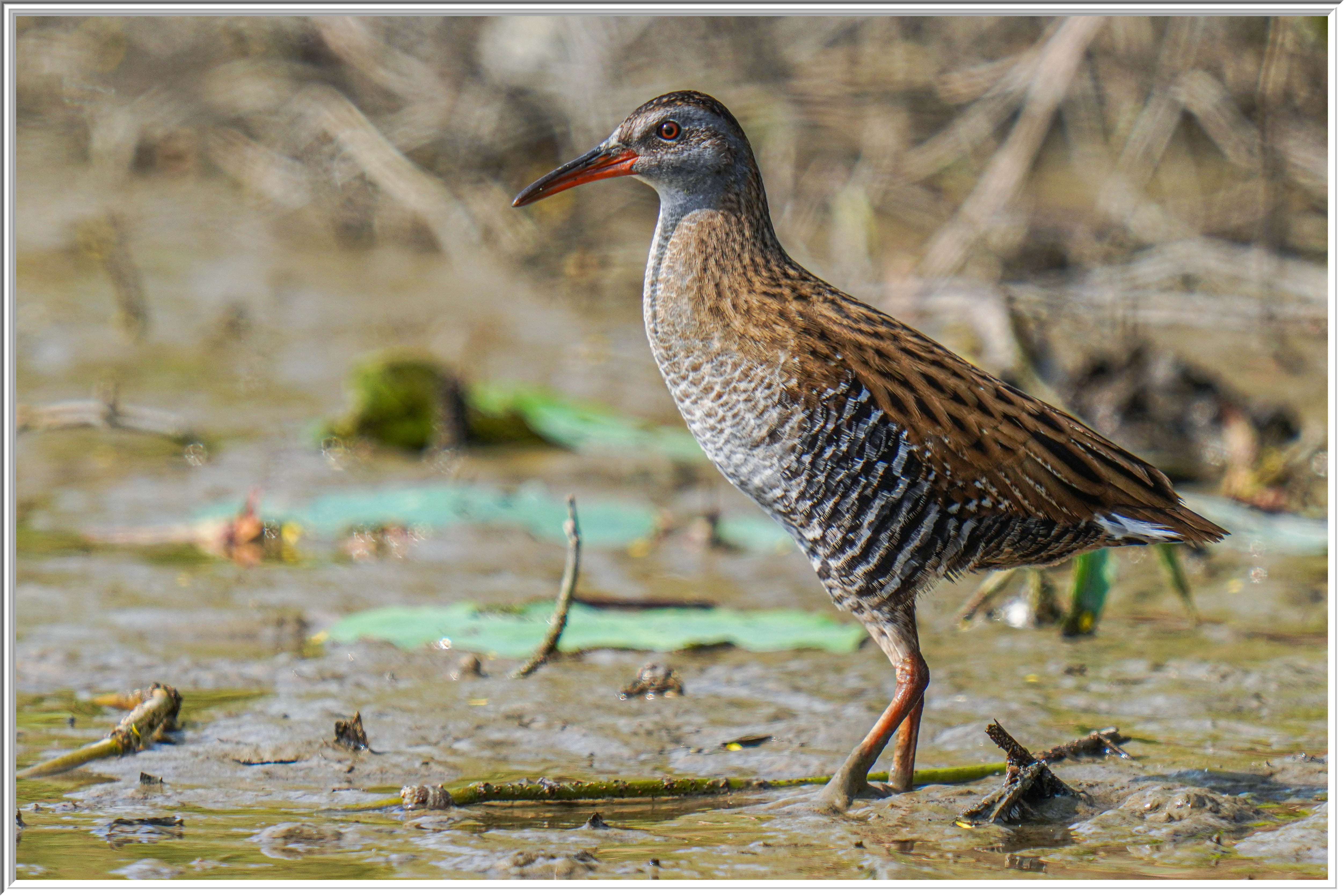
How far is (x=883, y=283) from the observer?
6988 mm

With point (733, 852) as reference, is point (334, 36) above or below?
Answer: above

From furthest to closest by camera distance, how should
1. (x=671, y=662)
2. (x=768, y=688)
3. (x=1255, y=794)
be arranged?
1. (x=671, y=662)
2. (x=768, y=688)
3. (x=1255, y=794)

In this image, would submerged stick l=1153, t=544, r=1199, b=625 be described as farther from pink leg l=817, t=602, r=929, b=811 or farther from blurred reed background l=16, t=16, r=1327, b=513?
blurred reed background l=16, t=16, r=1327, b=513

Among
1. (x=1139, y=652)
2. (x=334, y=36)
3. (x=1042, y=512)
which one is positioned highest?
(x=334, y=36)

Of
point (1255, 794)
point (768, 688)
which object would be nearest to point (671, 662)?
point (768, 688)

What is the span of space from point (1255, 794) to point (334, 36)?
285 inches

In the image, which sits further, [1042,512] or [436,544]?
[436,544]

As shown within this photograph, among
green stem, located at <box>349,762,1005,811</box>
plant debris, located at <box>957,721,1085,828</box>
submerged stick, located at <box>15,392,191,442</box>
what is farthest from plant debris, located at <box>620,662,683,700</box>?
submerged stick, located at <box>15,392,191,442</box>

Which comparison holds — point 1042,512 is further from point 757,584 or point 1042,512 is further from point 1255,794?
point 757,584

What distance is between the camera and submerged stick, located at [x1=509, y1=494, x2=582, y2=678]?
12.3 feet

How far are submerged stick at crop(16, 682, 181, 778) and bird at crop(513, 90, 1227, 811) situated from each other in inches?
56.8

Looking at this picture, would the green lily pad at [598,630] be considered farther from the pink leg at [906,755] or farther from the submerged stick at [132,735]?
the pink leg at [906,755]

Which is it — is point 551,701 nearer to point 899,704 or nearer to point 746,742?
point 746,742

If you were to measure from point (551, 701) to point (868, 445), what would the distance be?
49.1 inches
